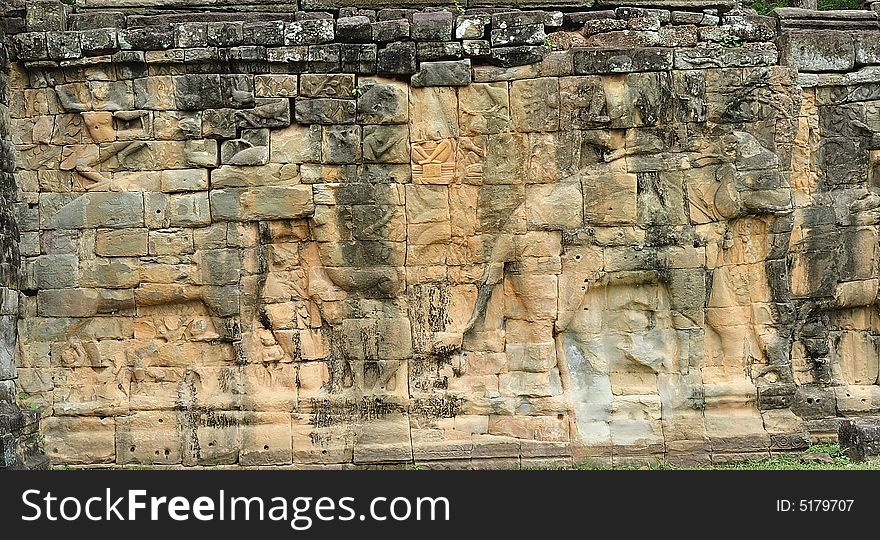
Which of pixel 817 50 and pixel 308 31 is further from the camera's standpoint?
pixel 817 50

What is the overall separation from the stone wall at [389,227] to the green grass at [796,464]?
0.17m

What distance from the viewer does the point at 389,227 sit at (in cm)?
1417

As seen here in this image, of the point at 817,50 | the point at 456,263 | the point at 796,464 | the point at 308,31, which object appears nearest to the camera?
the point at 308,31

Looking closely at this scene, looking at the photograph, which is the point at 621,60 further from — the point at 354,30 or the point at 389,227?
the point at 389,227

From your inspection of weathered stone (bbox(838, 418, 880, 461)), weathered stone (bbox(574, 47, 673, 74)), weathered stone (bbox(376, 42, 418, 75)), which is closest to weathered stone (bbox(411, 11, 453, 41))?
weathered stone (bbox(376, 42, 418, 75))

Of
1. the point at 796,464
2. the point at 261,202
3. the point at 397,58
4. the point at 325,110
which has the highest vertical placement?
the point at 397,58

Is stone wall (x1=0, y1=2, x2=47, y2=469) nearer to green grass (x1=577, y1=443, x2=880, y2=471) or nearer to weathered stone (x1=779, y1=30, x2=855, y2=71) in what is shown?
green grass (x1=577, y1=443, x2=880, y2=471)

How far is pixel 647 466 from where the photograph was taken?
559 inches

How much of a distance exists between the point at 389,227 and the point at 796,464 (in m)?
5.18

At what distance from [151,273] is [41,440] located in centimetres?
221

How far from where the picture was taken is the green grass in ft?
45.5

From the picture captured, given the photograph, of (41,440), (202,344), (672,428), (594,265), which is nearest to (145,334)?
(202,344)

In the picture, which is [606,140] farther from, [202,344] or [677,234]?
[202,344]

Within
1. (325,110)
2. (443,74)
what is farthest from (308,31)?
(443,74)
